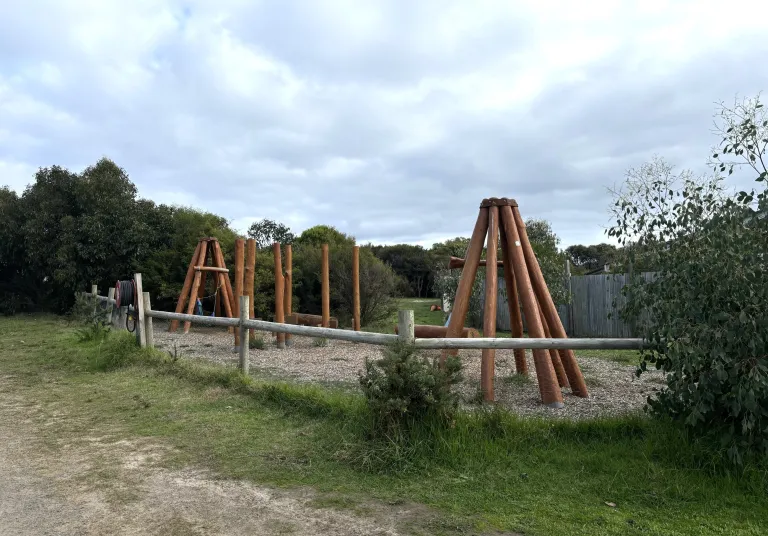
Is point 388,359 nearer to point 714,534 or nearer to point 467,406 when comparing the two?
point 467,406

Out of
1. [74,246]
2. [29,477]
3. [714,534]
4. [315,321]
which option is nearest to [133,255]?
[74,246]

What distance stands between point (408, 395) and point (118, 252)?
1756 cm

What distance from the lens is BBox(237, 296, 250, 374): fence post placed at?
26.2ft

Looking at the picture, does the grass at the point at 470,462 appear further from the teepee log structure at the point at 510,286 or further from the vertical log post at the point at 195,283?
the vertical log post at the point at 195,283

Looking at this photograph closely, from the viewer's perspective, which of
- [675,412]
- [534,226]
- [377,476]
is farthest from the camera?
[534,226]

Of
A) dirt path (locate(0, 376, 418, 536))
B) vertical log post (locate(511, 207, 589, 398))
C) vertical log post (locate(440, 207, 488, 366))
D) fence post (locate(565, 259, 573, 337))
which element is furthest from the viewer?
fence post (locate(565, 259, 573, 337))

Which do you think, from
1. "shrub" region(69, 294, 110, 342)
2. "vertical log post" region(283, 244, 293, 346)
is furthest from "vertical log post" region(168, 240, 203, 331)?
"vertical log post" region(283, 244, 293, 346)

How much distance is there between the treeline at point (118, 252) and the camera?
58.7ft

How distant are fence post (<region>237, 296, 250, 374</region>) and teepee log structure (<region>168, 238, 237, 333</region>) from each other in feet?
23.4

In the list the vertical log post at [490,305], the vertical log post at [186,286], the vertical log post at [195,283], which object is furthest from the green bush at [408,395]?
the vertical log post at [186,286]

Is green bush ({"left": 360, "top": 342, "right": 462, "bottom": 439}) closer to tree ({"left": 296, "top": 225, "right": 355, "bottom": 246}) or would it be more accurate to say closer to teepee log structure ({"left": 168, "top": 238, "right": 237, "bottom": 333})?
teepee log structure ({"left": 168, "top": 238, "right": 237, "bottom": 333})

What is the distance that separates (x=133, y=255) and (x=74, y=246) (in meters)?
1.89

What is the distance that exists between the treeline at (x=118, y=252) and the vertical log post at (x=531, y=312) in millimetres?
8660

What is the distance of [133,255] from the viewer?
66.0 ft
